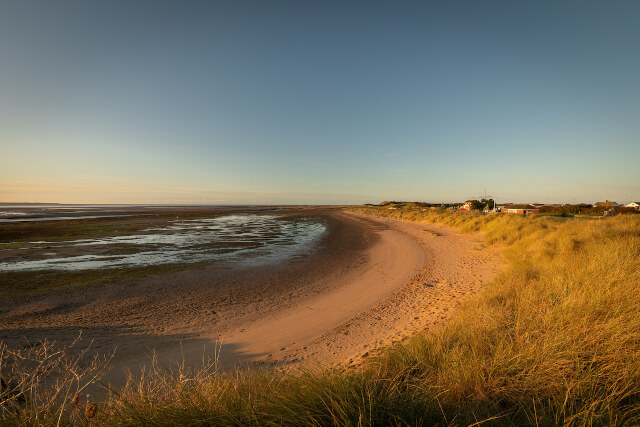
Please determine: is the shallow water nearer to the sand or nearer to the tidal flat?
the tidal flat

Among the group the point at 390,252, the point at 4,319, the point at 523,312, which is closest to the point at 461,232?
the point at 390,252

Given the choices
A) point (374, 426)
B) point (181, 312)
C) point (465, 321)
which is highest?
point (374, 426)

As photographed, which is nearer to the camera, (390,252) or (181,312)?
(181,312)

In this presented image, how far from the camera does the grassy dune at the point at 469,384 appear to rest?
218 cm

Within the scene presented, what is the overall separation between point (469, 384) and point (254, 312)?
6136 millimetres

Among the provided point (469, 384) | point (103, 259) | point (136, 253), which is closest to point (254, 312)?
point (469, 384)

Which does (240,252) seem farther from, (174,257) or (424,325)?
(424,325)

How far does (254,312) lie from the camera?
7668 mm

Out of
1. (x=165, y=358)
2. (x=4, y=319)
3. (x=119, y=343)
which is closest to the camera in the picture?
(x=165, y=358)

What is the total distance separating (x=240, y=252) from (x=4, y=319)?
10212mm

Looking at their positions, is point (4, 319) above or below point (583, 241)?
below

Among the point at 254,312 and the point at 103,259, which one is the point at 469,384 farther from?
the point at 103,259

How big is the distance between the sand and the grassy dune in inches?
61.1

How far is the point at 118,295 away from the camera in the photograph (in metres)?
8.80
